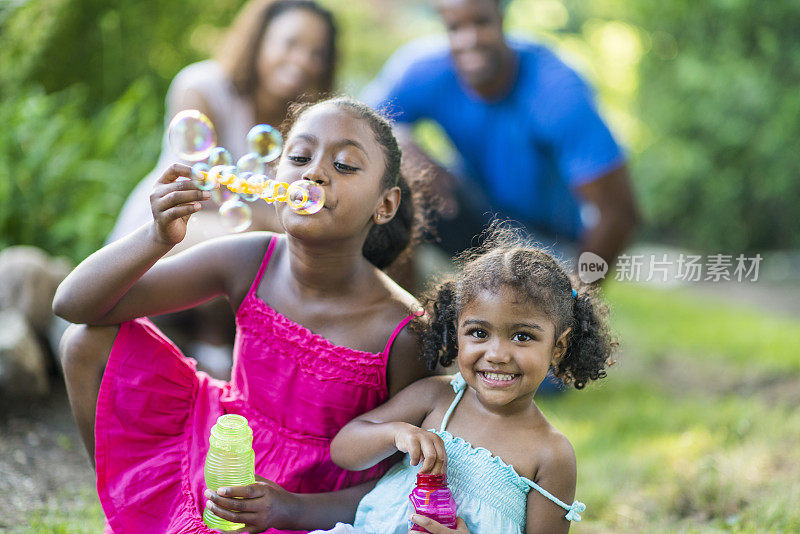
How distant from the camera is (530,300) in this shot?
176cm

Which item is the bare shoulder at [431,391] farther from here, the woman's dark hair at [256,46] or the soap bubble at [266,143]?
the woman's dark hair at [256,46]

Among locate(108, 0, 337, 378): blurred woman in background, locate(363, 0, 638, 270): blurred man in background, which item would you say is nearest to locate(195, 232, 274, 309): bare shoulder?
locate(108, 0, 337, 378): blurred woman in background

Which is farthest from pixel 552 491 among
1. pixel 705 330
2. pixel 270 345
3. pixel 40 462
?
pixel 705 330

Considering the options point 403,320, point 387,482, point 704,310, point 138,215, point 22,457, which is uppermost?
point 704,310

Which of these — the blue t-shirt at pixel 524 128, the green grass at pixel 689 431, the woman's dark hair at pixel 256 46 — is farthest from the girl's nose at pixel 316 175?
the blue t-shirt at pixel 524 128

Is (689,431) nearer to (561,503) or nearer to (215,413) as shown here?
(561,503)

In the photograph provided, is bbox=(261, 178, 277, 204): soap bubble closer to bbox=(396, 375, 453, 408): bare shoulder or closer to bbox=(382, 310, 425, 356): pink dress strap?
bbox=(382, 310, 425, 356): pink dress strap

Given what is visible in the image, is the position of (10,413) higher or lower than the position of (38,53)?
lower

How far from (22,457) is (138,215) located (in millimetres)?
985

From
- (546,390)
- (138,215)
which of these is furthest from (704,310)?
(138,215)

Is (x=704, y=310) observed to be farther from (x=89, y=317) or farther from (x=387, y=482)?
(x=89, y=317)

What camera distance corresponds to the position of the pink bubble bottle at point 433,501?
1688 millimetres

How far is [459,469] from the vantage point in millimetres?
1811

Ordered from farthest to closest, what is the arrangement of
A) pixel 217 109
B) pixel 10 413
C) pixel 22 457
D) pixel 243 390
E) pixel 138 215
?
pixel 217 109 → pixel 138 215 → pixel 10 413 → pixel 22 457 → pixel 243 390
